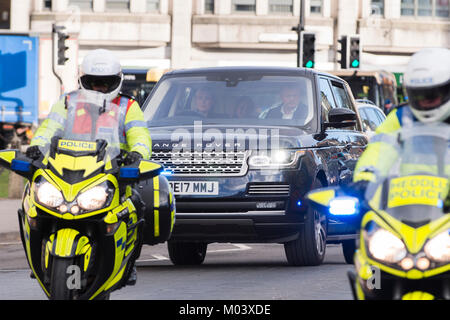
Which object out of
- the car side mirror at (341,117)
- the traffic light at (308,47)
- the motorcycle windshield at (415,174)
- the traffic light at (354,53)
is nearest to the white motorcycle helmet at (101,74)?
the motorcycle windshield at (415,174)

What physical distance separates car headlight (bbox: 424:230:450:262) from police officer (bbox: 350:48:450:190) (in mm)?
525

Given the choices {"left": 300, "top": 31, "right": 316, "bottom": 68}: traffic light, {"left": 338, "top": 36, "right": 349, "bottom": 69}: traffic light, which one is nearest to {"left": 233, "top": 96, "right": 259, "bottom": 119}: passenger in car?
{"left": 300, "top": 31, "right": 316, "bottom": 68}: traffic light

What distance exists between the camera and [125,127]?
7484 millimetres

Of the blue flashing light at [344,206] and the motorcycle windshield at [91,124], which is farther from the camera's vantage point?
the motorcycle windshield at [91,124]

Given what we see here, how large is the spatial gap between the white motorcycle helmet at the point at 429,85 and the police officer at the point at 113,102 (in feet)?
6.68

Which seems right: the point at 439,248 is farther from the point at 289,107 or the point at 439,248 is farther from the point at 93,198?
the point at 289,107

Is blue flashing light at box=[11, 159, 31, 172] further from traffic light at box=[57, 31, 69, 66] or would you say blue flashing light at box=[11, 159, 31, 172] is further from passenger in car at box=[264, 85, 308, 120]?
traffic light at box=[57, 31, 69, 66]

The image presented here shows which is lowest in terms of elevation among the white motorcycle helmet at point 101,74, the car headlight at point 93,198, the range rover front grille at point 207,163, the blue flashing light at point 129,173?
the range rover front grille at point 207,163

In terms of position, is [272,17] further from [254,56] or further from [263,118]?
[263,118]

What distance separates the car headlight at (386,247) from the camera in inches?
198

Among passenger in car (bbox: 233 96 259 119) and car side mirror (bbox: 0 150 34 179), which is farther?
passenger in car (bbox: 233 96 259 119)

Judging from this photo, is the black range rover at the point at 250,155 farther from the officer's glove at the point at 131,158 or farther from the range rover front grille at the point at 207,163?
the officer's glove at the point at 131,158

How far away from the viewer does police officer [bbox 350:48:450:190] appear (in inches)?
211
